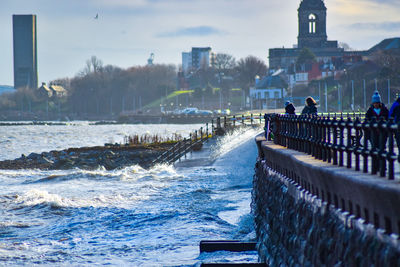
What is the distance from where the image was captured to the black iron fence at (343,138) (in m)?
7.61

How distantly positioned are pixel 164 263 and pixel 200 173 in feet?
73.2

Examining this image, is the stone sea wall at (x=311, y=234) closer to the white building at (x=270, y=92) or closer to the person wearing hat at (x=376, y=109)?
the person wearing hat at (x=376, y=109)

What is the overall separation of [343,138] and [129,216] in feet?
41.2

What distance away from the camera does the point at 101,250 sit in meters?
17.2

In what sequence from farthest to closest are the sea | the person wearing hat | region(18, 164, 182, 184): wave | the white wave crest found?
region(18, 164, 182, 184): wave, the white wave crest, the sea, the person wearing hat

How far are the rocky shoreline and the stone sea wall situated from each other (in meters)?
34.2

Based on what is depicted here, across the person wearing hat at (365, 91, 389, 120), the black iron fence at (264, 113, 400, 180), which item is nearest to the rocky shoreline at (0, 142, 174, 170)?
the black iron fence at (264, 113, 400, 180)

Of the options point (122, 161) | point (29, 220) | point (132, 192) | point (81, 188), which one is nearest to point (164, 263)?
point (29, 220)

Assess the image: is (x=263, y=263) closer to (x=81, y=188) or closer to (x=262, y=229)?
(x=262, y=229)

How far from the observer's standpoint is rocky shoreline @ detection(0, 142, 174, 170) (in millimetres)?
50188

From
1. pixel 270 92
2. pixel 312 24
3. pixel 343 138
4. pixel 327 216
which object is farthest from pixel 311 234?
pixel 312 24

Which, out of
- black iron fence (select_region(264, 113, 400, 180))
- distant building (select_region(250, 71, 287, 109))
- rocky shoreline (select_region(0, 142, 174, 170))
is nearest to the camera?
black iron fence (select_region(264, 113, 400, 180))

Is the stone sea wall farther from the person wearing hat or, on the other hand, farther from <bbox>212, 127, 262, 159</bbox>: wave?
<bbox>212, 127, 262, 159</bbox>: wave

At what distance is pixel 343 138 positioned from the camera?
37.7 feet
